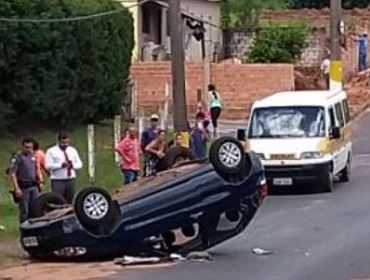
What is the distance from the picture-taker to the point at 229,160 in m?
20.2

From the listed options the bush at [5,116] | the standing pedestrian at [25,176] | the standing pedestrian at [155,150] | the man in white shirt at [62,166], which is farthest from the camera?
the bush at [5,116]

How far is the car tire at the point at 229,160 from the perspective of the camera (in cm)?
2008

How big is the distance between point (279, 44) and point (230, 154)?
112ft

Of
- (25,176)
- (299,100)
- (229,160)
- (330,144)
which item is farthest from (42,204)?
(299,100)

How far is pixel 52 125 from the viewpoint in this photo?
35.2 meters

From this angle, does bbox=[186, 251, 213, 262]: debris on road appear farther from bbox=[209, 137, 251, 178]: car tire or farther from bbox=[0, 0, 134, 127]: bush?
bbox=[0, 0, 134, 127]: bush

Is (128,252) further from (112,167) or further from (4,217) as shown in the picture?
(112,167)

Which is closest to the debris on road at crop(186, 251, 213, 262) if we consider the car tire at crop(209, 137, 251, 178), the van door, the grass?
the car tire at crop(209, 137, 251, 178)

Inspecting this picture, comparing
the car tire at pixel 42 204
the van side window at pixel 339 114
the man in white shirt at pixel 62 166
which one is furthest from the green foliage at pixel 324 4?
the car tire at pixel 42 204

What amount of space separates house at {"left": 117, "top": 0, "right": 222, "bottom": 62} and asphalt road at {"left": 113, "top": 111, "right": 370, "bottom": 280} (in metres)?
22.1

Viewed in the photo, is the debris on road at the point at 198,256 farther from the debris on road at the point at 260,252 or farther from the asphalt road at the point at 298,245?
the debris on road at the point at 260,252

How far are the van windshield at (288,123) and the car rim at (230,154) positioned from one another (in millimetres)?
9782

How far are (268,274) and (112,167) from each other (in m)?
13.7

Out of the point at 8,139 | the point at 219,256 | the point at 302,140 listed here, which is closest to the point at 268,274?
the point at 219,256
